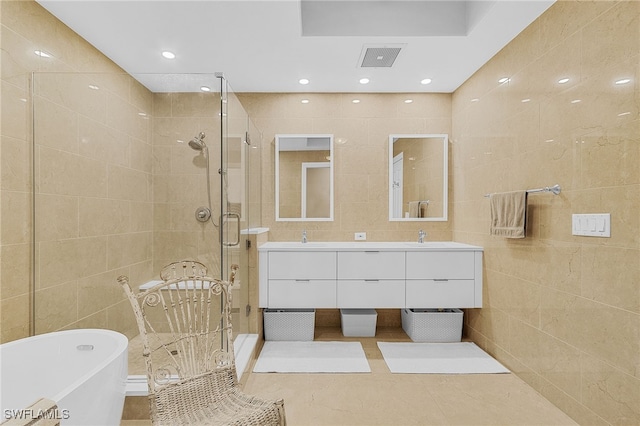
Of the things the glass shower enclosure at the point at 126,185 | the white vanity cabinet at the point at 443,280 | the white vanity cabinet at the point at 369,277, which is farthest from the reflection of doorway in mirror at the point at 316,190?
the glass shower enclosure at the point at 126,185

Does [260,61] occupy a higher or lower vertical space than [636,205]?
higher

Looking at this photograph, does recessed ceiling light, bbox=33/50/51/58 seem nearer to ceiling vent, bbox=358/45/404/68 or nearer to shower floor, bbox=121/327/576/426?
ceiling vent, bbox=358/45/404/68

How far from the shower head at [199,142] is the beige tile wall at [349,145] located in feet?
4.36

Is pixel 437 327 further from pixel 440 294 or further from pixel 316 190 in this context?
pixel 316 190

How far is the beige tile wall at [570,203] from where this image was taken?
155 centimetres

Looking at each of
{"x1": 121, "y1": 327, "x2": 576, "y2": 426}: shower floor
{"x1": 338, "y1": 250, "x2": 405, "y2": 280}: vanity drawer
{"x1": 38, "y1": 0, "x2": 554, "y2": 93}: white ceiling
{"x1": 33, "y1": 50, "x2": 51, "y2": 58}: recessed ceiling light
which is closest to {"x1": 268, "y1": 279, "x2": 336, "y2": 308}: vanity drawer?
{"x1": 338, "y1": 250, "x2": 405, "y2": 280}: vanity drawer

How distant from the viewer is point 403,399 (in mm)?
2104

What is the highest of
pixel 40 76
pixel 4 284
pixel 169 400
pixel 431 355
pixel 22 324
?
pixel 40 76

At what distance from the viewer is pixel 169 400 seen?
4.65 feet

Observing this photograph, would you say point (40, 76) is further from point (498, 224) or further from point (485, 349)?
point (485, 349)

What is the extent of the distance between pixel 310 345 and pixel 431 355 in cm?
100

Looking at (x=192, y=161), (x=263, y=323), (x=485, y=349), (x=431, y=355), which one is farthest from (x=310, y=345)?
(x=192, y=161)

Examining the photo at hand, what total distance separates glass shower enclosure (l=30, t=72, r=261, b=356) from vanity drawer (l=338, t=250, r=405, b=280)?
109 centimetres

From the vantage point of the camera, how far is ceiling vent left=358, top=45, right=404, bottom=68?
248 centimetres
